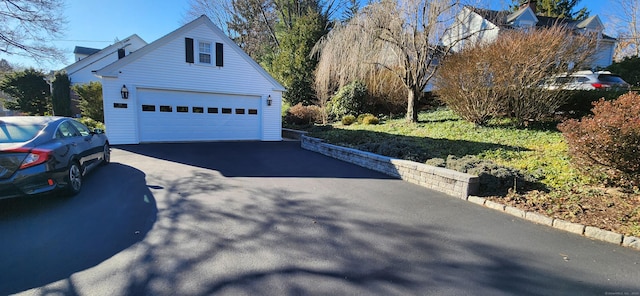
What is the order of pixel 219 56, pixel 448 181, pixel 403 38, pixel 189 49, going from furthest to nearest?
pixel 219 56, pixel 189 49, pixel 403 38, pixel 448 181

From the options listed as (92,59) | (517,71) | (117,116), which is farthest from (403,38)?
(92,59)

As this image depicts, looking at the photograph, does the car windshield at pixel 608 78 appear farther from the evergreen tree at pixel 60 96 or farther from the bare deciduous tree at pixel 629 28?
the evergreen tree at pixel 60 96

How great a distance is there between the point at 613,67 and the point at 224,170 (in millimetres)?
23961

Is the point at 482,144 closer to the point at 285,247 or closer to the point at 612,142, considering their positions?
the point at 612,142

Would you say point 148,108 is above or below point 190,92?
below

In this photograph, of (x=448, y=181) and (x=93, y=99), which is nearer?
(x=448, y=181)

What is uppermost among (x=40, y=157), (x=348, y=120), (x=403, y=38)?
(x=403, y=38)

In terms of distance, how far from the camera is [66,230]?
3594mm

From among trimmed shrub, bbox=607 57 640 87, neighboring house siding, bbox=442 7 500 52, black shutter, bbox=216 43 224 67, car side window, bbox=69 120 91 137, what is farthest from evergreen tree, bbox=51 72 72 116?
trimmed shrub, bbox=607 57 640 87

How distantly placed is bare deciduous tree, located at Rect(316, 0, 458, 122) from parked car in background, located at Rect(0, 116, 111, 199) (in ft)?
33.5

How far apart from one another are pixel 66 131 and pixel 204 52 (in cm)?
812

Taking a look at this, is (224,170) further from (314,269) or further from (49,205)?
(314,269)

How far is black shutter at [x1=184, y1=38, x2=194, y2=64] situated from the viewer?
1199cm

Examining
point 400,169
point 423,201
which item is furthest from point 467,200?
point 400,169
